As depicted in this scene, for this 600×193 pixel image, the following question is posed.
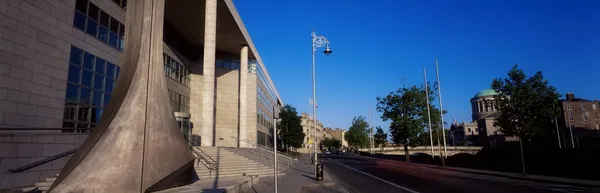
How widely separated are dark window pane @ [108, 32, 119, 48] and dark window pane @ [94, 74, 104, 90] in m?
2.52

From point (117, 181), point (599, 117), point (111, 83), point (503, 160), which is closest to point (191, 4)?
point (111, 83)

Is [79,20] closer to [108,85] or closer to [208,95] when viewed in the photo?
[108,85]

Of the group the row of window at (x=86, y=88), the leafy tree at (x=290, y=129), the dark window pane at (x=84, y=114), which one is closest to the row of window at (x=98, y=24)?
the row of window at (x=86, y=88)

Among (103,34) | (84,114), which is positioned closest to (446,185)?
(84,114)

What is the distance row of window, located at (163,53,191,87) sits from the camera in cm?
3384

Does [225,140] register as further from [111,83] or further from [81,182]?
[81,182]

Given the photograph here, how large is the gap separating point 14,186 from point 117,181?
6.87m

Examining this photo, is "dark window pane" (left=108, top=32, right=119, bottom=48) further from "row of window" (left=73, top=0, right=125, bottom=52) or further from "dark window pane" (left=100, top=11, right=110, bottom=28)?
"dark window pane" (left=100, top=11, right=110, bottom=28)

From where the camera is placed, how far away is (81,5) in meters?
19.7

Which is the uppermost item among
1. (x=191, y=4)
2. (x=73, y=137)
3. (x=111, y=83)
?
(x=191, y=4)

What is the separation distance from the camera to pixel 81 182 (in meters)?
10.5

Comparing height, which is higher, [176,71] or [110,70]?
[176,71]

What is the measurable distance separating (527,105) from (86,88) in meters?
30.6

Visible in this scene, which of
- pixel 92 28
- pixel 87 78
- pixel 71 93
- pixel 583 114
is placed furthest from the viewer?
pixel 583 114
